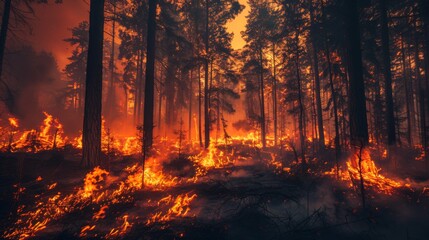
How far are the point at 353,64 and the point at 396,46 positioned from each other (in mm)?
17790

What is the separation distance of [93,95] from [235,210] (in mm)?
7540

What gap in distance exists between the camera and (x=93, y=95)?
910cm

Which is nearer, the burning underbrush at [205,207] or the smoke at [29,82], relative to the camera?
the burning underbrush at [205,207]

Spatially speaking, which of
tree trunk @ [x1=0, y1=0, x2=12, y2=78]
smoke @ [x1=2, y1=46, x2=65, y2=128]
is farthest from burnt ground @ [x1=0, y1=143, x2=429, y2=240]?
smoke @ [x1=2, y1=46, x2=65, y2=128]

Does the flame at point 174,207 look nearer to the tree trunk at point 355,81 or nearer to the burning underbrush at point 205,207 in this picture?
the burning underbrush at point 205,207

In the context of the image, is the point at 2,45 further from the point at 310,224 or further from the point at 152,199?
the point at 310,224

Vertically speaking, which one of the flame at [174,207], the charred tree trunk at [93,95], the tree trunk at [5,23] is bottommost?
the flame at [174,207]

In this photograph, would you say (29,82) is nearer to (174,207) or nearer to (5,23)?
(5,23)

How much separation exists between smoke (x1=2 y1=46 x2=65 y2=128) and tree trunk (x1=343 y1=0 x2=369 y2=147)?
1393 inches

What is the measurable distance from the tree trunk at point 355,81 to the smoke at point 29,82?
116 ft

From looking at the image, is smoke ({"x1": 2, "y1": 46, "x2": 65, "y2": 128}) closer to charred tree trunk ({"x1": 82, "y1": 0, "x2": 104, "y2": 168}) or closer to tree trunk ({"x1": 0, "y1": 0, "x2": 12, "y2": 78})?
tree trunk ({"x1": 0, "y1": 0, "x2": 12, "y2": 78})

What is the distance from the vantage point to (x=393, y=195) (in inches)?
268

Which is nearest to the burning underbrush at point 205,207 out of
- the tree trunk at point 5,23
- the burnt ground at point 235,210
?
the burnt ground at point 235,210

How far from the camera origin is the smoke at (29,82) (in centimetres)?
2978
